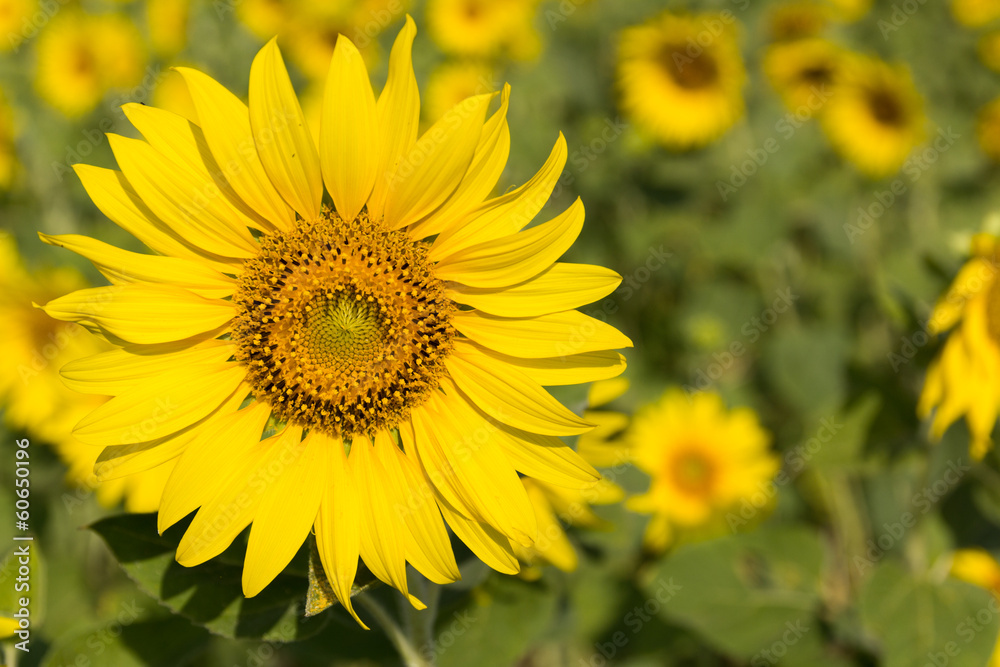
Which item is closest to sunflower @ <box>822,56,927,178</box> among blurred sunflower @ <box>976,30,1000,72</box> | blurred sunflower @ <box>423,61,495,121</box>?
blurred sunflower @ <box>976,30,1000,72</box>

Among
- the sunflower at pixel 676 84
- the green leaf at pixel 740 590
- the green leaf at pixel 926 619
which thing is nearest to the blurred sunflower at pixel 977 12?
the sunflower at pixel 676 84

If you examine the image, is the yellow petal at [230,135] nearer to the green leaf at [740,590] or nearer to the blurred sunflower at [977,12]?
the green leaf at [740,590]

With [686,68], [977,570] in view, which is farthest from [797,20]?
[977,570]

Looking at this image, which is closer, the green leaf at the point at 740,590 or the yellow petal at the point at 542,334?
the yellow petal at the point at 542,334

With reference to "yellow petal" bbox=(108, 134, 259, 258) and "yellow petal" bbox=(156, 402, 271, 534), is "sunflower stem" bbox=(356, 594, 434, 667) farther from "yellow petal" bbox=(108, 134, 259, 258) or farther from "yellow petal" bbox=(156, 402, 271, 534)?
"yellow petal" bbox=(108, 134, 259, 258)

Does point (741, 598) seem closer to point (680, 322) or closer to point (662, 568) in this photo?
point (662, 568)

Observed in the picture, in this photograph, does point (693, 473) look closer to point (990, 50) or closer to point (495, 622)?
point (495, 622)

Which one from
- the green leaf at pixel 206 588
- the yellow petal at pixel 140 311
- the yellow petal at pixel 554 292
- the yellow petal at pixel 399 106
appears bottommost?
the green leaf at pixel 206 588
